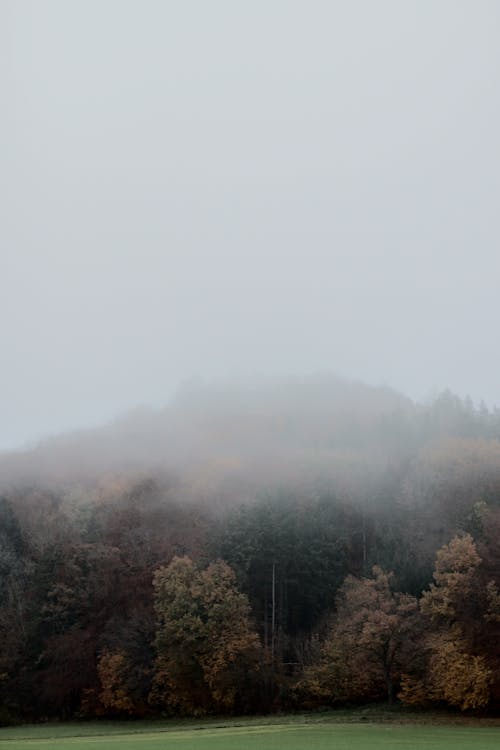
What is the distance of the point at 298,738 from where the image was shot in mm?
43656

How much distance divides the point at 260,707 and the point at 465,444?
142 ft

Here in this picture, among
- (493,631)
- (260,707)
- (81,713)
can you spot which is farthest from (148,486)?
(493,631)

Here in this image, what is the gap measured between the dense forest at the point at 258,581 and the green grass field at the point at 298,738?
338 inches

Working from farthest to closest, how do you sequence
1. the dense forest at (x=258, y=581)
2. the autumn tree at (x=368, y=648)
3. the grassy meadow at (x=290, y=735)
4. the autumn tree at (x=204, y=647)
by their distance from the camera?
the autumn tree at (x=204, y=647) → the autumn tree at (x=368, y=648) → the dense forest at (x=258, y=581) → the grassy meadow at (x=290, y=735)

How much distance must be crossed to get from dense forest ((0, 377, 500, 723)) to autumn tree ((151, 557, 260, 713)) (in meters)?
0.18

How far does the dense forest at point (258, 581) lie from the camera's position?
62.1m

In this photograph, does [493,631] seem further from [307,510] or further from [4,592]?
[4,592]

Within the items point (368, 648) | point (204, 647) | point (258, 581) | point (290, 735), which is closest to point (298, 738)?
point (290, 735)

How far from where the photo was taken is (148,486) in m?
102

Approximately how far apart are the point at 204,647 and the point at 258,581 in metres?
15.3

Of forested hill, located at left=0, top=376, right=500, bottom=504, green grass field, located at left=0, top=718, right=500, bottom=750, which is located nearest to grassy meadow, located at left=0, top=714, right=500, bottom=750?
green grass field, located at left=0, top=718, right=500, bottom=750

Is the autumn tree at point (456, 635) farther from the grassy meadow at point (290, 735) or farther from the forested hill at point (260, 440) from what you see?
the forested hill at point (260, 440)

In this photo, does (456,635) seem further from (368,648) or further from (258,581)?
(258,581)

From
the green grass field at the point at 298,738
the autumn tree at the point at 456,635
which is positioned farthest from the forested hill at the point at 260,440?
the green grass field at the point at 298,738
